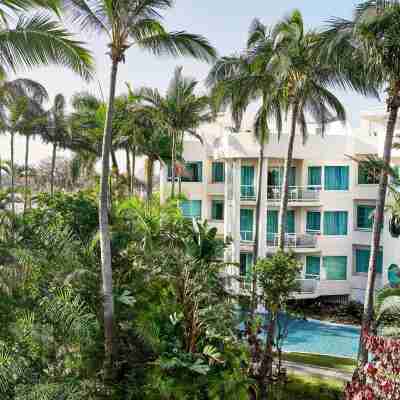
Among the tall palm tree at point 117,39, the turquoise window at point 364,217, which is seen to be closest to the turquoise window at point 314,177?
the turquoise window at point 364,217

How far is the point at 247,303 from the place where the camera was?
49.5 feet

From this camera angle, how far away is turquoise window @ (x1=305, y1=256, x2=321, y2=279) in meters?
27.3

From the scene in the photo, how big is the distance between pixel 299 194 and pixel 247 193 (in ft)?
9.85

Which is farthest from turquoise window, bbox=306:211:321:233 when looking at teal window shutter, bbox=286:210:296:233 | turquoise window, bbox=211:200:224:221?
turquoise window, bbox=211:200:224:221

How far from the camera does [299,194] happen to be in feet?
90.5

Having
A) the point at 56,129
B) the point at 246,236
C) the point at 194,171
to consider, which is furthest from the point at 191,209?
the point at 56,129

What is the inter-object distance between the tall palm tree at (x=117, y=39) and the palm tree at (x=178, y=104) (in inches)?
457

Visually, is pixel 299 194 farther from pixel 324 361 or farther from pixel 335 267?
pixel 324 361

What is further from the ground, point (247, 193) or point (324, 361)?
point (247, 193)

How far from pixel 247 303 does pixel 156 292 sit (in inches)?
131

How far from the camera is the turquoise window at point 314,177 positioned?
2762cm

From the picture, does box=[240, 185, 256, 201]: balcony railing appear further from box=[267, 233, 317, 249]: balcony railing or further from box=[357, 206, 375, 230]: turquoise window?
box=[357, 206, 375, 230]: turquoise window

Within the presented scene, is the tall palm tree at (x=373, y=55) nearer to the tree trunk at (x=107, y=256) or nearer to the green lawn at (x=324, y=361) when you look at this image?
the green lawn at (x=324, y=361)

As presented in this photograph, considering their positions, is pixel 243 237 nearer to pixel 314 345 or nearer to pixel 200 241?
pixel 314 345
